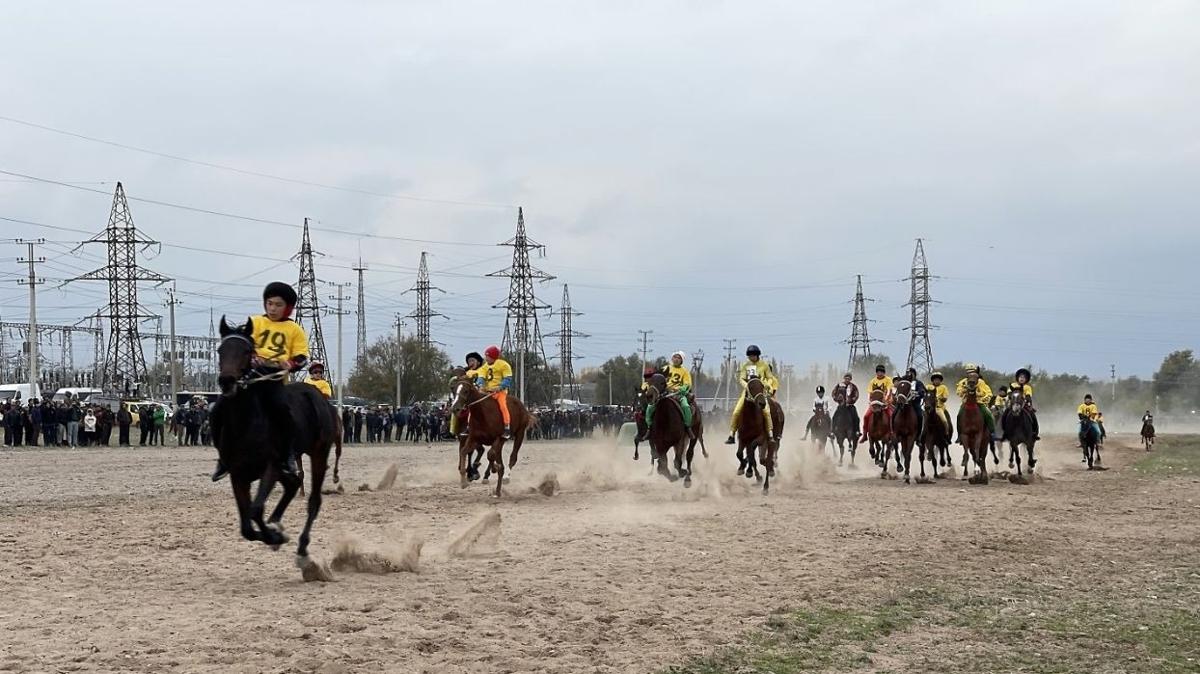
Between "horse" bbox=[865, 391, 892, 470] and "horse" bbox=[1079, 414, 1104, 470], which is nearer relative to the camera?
"horse" bbox=[865, 391, 892, 470]

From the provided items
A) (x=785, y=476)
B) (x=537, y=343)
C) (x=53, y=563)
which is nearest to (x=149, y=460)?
(x=785, y=476)

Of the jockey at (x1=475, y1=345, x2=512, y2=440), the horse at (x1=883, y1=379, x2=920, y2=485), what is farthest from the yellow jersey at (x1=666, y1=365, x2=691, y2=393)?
the horse at (x1=883, y1=379, x2=920, y2=485)

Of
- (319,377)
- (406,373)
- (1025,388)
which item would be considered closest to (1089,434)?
(1025,388)

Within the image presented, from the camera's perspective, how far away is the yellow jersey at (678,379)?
23.9 m

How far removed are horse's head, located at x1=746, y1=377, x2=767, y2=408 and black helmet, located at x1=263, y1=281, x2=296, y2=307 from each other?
43.6ft

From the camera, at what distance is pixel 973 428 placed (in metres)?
28.7

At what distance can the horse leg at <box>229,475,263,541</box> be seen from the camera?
11312mm

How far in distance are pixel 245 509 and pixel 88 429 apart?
125 feet

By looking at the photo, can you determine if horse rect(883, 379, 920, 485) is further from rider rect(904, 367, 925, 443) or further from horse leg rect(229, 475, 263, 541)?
horse leg rect(229, 475, 263, 541)

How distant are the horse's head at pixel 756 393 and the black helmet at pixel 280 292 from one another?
523 inches

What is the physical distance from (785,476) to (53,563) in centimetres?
1938

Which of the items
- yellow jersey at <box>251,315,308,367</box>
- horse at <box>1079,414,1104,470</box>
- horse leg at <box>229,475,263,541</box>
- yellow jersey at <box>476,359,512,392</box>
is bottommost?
horse at <box>1079,414,1104,470</box>

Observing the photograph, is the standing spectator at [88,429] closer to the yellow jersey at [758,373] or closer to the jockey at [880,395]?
the jockey at [880,395]

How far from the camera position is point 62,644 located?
364 inches
